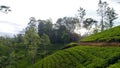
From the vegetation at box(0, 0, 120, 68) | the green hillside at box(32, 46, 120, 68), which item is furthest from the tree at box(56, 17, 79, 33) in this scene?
Result: the green hillside at box(32, 46, 120, 68)

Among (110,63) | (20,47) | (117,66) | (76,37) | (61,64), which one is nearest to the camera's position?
(117,66)

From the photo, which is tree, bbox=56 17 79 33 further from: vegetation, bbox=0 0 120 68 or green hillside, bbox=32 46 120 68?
green hillside, bbox=32 46 120 68

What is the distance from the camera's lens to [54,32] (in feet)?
A: 488

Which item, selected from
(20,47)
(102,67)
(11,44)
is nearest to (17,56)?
(11,44)

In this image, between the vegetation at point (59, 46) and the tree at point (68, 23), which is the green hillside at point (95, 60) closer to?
the vegetation at point (59, 46)

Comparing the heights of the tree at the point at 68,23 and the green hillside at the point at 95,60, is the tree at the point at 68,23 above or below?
above

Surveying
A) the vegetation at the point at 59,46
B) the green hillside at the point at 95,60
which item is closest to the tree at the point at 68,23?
the vegetation at the point at 59,46

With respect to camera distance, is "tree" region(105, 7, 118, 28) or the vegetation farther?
"tree" region(105, 7, 118, 28)

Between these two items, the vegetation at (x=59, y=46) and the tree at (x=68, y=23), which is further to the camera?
the tree at (x=68, y=23)

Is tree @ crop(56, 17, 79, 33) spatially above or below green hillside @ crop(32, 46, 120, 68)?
above

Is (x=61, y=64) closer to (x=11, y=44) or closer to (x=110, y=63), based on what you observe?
(x=110, y=63)

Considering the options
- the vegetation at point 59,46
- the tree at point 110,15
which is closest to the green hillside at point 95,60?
the vegetation at point 59,46

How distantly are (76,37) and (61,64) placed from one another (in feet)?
306

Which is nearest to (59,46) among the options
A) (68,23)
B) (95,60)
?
(68,23)
